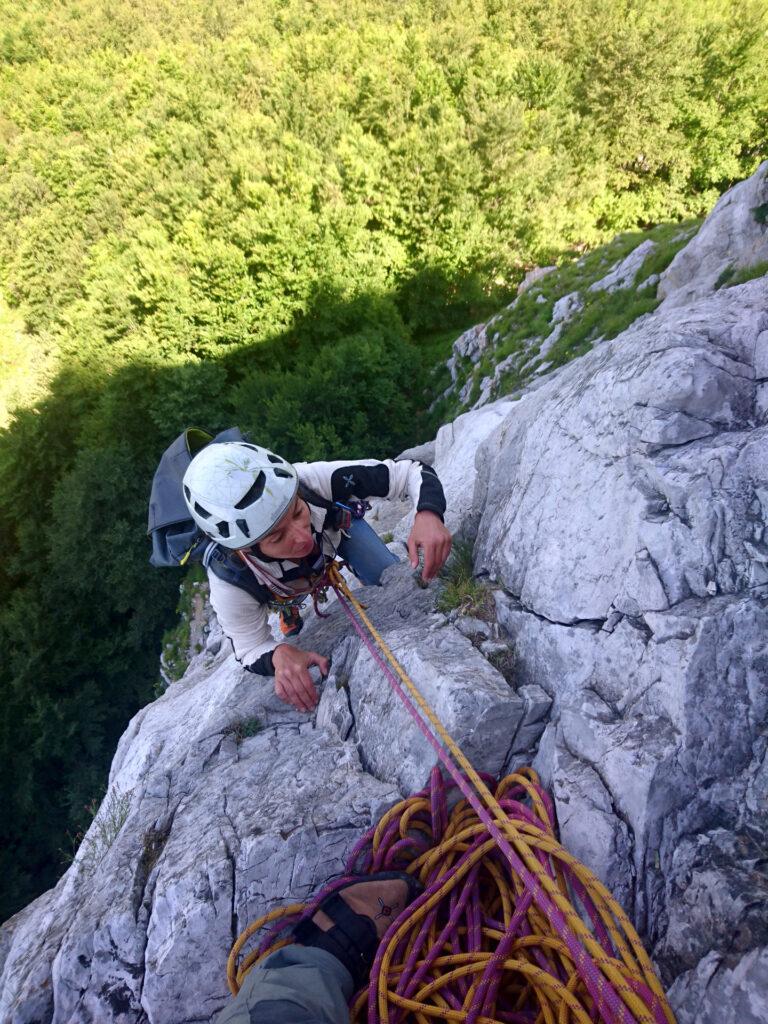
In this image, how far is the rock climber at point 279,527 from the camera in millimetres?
3303

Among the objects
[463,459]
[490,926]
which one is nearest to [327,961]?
[490,926]

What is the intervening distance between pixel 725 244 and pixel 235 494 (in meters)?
8.98

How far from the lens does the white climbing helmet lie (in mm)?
3248

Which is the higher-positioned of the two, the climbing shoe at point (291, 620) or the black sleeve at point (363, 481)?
the black sleeve at point (363, 481)

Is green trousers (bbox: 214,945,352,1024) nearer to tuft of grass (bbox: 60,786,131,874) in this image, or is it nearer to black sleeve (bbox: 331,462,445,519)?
tuft of grass (bbox: 60,786,131,874)

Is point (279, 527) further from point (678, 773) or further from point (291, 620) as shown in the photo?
point (678, 773)

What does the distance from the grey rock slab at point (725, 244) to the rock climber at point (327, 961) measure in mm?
8108

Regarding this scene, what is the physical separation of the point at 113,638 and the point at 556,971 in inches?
910

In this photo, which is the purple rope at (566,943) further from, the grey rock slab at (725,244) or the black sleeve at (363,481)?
the grey rock slab at (725,244)

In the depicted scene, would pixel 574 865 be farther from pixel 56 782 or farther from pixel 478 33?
pixel 478 33

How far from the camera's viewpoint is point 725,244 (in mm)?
8414

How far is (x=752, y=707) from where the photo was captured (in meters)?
2.29

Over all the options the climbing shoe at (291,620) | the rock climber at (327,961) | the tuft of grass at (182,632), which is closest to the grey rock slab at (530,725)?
the rock climber at (327,961)

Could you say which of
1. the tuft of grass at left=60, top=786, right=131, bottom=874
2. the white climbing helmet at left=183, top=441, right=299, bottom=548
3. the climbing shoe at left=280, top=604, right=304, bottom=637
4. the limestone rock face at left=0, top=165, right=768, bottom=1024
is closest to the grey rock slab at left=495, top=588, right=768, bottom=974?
the limestone rock face at left=0, top=165, right=768, bottom=1024
